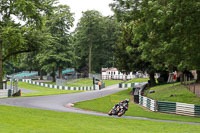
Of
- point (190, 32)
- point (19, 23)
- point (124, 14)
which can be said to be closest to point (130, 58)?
point (19, 23)

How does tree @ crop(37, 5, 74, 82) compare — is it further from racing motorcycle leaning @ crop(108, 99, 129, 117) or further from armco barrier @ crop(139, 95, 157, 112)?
racing motorcycle leaning @ crop(108, 99, 129, 117)

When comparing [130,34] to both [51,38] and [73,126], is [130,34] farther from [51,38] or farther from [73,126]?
[73,126]

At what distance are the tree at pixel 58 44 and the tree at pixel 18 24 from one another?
33352 mm

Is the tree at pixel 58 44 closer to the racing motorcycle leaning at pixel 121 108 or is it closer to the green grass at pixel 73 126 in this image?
the racing motorcycle leaning at pixel 121 108

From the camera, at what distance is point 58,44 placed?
7250cm

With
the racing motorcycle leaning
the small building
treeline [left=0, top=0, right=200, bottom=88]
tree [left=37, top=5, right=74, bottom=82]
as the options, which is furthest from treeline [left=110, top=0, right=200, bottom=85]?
the small building

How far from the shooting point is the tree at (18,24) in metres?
32.3

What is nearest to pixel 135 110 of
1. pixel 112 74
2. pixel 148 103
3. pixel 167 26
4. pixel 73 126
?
pixel 148 103

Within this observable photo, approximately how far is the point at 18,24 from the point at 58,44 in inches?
1468

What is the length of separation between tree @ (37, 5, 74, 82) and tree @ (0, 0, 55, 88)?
109 ft

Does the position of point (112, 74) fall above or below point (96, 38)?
below

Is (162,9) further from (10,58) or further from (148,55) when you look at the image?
(10,58)

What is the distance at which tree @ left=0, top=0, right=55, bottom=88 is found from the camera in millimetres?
32312

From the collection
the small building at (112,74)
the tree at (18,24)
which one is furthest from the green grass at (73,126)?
Result: the small building at (112,74)
